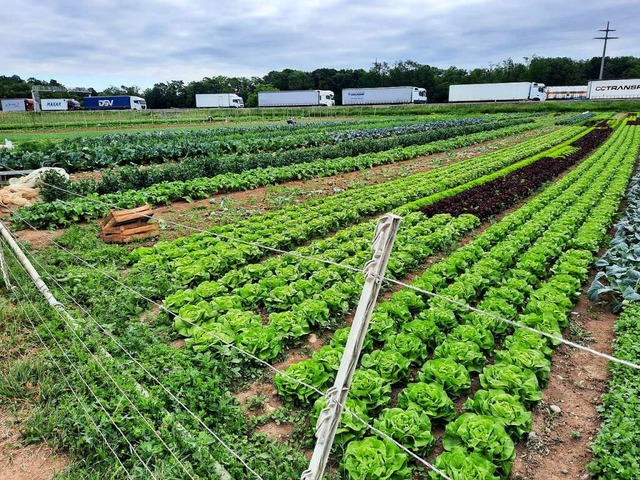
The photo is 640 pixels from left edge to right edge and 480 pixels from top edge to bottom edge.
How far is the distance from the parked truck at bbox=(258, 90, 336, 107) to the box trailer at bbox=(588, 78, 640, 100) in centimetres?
4244

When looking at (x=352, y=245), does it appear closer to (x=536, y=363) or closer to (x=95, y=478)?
(x=536, y=363)

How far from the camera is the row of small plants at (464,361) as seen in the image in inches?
134

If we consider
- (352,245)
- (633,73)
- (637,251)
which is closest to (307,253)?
(352,245)

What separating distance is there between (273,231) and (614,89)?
73.8 metres

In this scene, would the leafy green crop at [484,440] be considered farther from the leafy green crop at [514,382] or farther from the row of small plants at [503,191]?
the row of small plants at [503,191]

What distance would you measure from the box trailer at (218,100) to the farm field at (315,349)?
74.2 metres

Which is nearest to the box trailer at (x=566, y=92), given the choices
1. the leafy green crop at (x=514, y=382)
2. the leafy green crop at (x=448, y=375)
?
the leafy green crop at (x=514, y=382)

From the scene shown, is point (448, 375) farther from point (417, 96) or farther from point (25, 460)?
point (417, 96)

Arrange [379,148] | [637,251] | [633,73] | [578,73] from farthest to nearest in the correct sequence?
[578,73]
[633,73]
[379,148]
[637,251]

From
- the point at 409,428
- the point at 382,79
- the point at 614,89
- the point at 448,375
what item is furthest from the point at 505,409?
the point at 382,79

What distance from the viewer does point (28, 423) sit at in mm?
3957

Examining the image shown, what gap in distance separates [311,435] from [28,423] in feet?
8.64

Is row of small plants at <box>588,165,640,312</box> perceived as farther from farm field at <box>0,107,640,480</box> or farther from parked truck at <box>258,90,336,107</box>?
parked truck at <box>258,90,336,107</box>

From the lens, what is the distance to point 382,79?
368 ft
